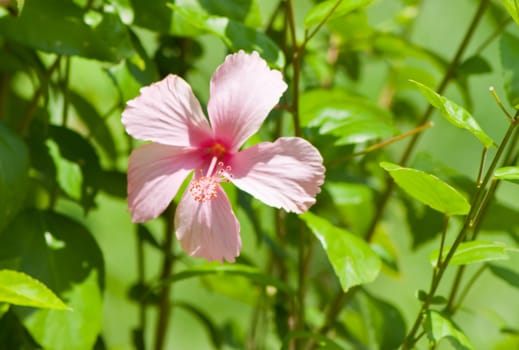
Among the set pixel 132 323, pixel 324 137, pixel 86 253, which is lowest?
pixel 132 323

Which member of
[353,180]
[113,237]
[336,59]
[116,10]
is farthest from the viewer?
[113,237]

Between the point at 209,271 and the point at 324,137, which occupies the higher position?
the point at 324,137

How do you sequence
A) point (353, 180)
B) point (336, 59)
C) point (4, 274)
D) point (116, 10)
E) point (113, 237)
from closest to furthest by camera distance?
point (4, 274)
point (116, 10)
point (353, 180)
point (336, 59)
point (113, 237)

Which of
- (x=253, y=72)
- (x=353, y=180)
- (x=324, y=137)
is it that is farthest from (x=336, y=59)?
(x=253, y=72)

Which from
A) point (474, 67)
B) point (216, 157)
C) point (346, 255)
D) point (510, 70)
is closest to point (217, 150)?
point (216, 157)

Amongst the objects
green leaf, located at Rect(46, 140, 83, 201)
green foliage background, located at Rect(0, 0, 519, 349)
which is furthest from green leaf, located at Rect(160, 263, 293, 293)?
green leaf, located at Rect(46, 140, 83, 201)

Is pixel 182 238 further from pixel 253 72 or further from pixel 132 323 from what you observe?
pixel 132 323

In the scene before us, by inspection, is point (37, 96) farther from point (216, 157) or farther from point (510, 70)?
point (510, 70)
